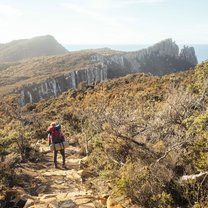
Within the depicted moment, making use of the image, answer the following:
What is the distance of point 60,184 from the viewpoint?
8.85 meters

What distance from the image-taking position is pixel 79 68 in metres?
63.5

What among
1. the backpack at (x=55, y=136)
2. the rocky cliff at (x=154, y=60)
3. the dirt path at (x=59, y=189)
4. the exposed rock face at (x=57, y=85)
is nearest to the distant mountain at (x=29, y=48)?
the rocky cliff at (x=154, y=60)

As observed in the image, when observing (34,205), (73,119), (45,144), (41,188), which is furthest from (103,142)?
(73,119)

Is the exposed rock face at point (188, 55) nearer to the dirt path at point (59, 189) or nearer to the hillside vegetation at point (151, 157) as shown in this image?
the hillside vegetation at point (151, 157)

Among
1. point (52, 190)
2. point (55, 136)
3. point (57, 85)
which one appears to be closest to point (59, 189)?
point (52, 190)

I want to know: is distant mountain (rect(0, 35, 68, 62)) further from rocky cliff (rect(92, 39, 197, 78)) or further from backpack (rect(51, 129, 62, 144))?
backpack (rect(51, 129, 62, 144))

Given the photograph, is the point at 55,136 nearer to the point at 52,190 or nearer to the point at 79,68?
the point at 52,190

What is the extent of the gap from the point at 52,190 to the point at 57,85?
42532 mm

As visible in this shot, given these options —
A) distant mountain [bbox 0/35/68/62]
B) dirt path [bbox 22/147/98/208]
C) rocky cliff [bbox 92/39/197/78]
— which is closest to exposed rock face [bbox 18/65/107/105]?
rocky cliff [bbox 92/39/197/78]

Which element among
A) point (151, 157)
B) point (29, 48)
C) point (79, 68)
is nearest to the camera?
point (151, 157)

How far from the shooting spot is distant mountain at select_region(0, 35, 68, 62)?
118m

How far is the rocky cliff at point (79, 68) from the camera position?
4728cm

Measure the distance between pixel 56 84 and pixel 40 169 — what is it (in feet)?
132

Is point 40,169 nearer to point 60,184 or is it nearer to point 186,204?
point 60,184
